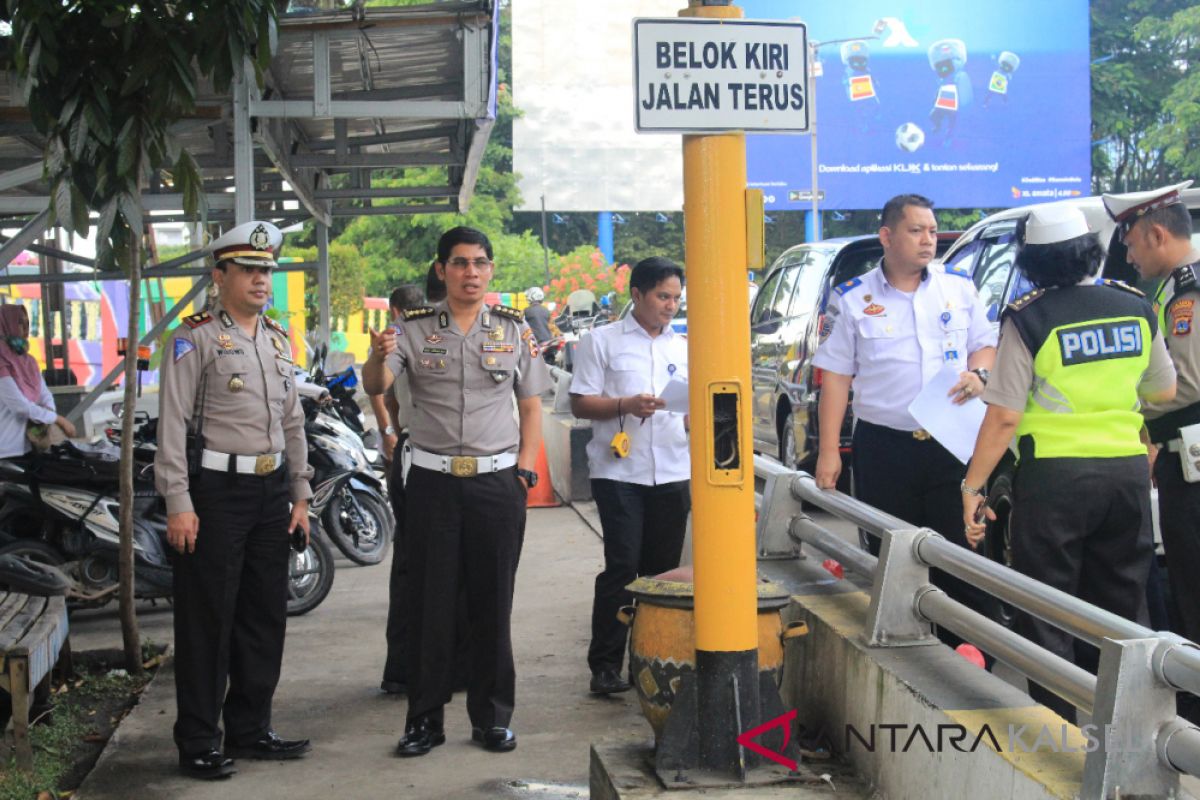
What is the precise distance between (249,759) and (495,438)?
1596mm

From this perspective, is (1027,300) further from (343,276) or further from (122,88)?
(343,276)

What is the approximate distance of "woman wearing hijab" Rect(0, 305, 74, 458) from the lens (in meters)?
9.56

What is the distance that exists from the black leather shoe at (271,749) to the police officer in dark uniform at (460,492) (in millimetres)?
433

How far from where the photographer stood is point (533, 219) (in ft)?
209

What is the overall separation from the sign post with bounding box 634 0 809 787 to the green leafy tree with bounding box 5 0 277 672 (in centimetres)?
203

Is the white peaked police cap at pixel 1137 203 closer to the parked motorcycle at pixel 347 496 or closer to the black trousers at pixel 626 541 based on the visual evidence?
the black trousers at pixel 626 541

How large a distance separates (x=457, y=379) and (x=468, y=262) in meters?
0.46

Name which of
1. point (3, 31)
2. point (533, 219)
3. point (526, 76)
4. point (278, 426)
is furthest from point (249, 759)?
point (533, 219)

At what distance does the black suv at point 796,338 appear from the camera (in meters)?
11.3

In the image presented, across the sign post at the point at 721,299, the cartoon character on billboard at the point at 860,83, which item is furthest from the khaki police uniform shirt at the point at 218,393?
the cartoon character on billboard at the point at 860,83

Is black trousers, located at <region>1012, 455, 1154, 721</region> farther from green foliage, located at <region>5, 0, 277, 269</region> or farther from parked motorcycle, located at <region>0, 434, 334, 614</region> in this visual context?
parked motorcycle, located at <region>0, 434, 334, 614</region>

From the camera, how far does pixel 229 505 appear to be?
18.9 feet

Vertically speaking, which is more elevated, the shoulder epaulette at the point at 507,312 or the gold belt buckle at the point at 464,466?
the shoulder epaulette at the point at 507,312

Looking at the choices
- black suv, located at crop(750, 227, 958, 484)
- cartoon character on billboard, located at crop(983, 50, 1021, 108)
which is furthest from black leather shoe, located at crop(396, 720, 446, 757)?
cartoon character on billboard, located at crop(983, 50, 1021, 108)
